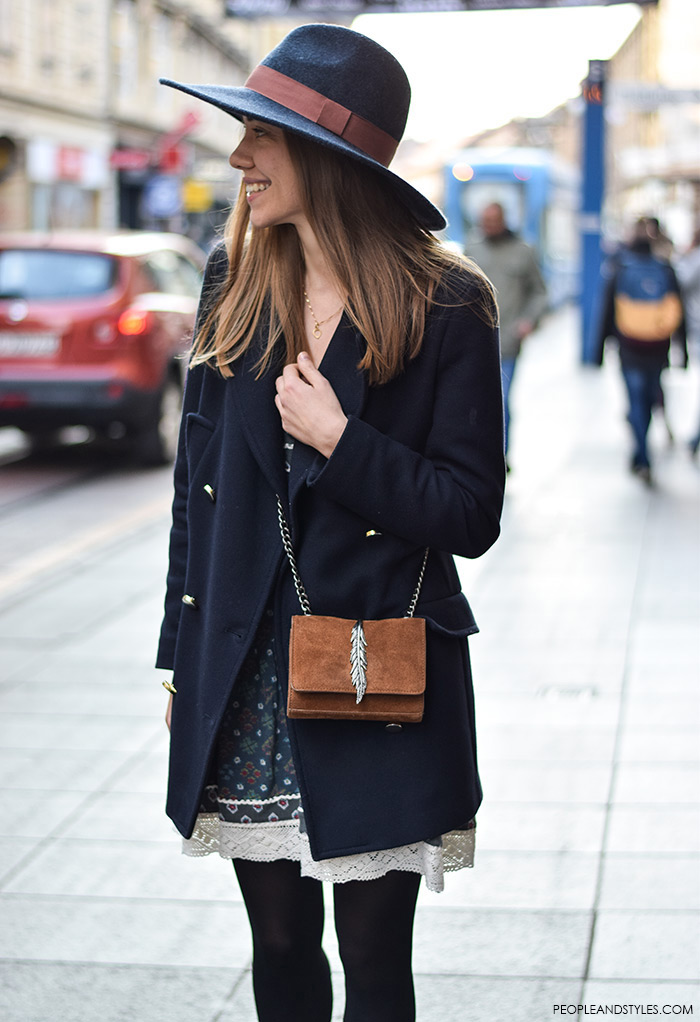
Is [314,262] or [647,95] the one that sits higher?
[647,95]

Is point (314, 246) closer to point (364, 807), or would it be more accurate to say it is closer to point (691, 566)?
point (364, 807)

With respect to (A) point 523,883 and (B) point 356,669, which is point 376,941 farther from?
(A) point 523,883

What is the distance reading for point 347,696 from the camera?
2.07 metres

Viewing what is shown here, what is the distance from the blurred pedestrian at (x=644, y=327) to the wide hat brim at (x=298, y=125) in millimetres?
7807

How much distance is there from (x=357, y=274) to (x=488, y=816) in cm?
230

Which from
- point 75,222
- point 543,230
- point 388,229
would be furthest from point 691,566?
point 75,222

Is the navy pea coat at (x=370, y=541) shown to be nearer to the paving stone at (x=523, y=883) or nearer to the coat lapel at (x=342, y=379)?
the coat lapel at (x=342, y=379)

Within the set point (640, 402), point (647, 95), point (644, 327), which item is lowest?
point (640, 402)

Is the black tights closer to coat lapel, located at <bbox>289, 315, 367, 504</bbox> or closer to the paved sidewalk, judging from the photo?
coat lapel, located at <bbox>289, 315, 367, 504</bbox>

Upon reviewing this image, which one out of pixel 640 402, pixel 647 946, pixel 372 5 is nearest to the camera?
pixel 647 946

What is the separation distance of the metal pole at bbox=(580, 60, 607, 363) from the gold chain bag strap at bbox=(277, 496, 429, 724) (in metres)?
16.9

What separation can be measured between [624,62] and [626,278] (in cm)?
7494

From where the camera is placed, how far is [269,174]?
2.15 m

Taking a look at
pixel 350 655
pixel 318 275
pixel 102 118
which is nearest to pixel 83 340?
pixel 318 275
